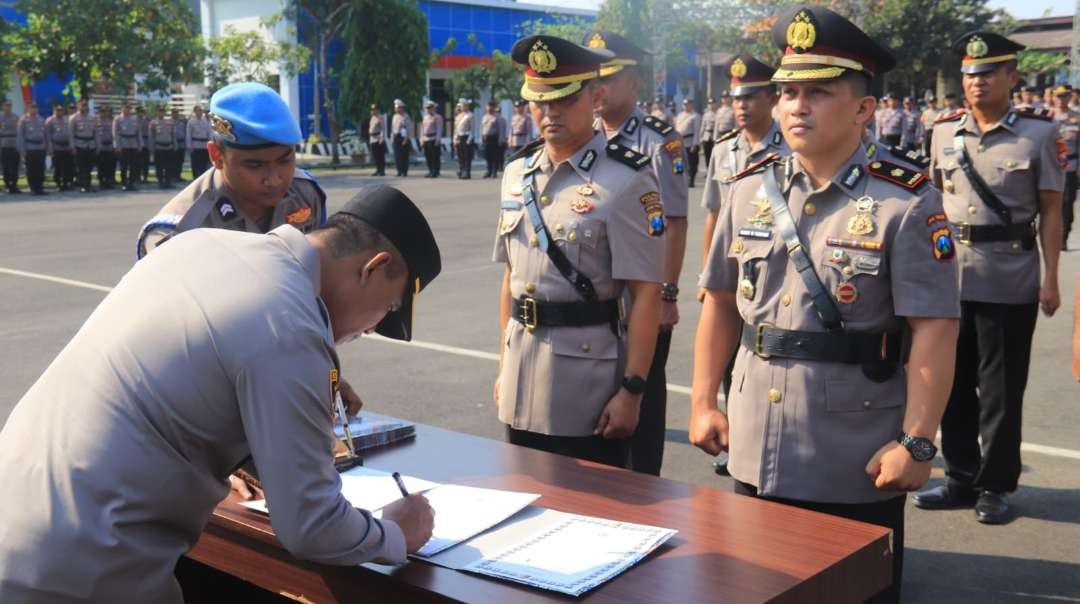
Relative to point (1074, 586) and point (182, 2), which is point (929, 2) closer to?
point (182, 2)

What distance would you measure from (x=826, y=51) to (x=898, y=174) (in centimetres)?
39

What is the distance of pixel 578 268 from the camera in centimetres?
372

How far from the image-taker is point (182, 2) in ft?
101

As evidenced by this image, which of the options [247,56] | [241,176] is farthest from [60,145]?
[241,176]

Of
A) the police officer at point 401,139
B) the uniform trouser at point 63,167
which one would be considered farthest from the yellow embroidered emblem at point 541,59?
the police officer at point 401,139

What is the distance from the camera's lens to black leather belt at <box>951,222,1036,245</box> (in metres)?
5.00

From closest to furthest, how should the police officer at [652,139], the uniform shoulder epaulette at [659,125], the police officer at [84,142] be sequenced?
the police officer at [652,139] < the uniform shoulder epaulette at [659,125] < the police officer at [84,142]

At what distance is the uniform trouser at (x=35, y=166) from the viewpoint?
75.4 feet

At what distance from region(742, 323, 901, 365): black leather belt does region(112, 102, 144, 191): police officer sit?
2368 cm

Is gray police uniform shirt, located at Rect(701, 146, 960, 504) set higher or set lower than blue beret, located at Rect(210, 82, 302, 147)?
lower

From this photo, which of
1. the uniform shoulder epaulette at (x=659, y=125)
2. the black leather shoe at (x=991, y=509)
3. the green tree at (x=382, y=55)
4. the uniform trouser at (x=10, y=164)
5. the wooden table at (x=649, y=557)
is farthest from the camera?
the green tree at (x=382, y=55)

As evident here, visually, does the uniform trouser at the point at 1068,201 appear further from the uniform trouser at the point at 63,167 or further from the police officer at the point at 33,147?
the uniform trouser at the point at 63,167

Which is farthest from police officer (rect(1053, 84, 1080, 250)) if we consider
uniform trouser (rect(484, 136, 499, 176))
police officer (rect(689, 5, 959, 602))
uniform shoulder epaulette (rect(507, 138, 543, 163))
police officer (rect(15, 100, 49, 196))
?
police officer (rect(15, 100, 49, 196))

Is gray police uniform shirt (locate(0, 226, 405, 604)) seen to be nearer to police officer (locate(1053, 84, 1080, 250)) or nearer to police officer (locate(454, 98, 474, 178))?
police officer (locate(1053, 84, 1080, 250))
